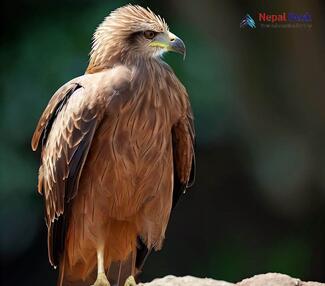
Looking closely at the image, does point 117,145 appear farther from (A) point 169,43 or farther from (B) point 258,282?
(B) point 258,282

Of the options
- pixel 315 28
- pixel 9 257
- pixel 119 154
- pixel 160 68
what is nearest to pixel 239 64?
pixel 315 28

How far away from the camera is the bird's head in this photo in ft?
9.95

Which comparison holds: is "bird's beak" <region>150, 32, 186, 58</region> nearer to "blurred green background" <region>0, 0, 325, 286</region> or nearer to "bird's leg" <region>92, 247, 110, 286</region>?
"blurred green background" <region>0, 0, 325, 286</region>

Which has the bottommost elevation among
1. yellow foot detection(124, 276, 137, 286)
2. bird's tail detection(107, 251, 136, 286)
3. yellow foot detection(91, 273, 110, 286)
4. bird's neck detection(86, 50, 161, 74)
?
bird's tail detection(107, 251, 136, 286)

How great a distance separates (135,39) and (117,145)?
0.51m

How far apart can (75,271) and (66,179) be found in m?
0.56

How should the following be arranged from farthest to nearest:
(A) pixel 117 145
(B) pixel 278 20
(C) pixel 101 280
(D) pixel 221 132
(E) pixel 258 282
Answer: (D) pixel 221 132 → (B) pixel 278 20 → (E) pixel 258 282 → (C) pixel 101 280 → (A) pixel 117 145

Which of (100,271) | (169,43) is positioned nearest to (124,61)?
(169,43)

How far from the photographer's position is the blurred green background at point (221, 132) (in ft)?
12.5

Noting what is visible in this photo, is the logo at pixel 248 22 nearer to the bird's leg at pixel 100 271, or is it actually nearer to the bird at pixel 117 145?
the bird at pixel 117 145

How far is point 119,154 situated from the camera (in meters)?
2.96

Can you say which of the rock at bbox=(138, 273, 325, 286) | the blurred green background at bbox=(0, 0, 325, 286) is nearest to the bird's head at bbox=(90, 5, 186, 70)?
the blurred green background at bbox=(0, 0, 325, 286)

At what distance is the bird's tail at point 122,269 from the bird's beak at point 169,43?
1.04 meters

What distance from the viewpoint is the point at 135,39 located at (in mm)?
3070
